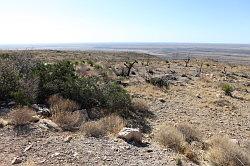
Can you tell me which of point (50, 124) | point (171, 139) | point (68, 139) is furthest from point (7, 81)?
point (171, 139)

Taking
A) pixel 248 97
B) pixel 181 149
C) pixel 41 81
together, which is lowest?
pixel 248 97

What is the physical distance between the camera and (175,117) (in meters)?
16.2

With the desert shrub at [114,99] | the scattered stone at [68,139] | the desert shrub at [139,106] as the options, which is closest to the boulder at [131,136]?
the scattered stone at [68,139]

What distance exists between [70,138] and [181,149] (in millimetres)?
3075

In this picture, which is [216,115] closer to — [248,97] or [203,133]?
[203,133]

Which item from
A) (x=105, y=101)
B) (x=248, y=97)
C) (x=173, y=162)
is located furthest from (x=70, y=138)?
(x=248, y=97)

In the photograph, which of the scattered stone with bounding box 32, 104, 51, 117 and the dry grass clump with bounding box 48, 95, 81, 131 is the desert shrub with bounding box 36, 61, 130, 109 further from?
the scattered stone with bounding box 32, 104, 51, 117

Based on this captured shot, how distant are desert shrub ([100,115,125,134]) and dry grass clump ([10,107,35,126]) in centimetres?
224

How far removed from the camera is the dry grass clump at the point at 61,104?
1346cm

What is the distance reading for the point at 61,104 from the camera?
13.8 metres

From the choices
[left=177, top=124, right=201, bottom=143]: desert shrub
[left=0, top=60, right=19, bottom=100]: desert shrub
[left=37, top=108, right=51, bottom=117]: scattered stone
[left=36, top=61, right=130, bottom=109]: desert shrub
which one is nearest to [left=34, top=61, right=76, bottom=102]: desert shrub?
[left=36, top=61, right=130, bottom=109]: desert shrub

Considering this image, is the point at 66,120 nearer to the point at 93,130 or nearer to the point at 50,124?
the point at 50,124

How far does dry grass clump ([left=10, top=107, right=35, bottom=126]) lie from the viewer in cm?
1148

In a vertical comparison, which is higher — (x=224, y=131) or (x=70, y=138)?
(x=70, y=138)
